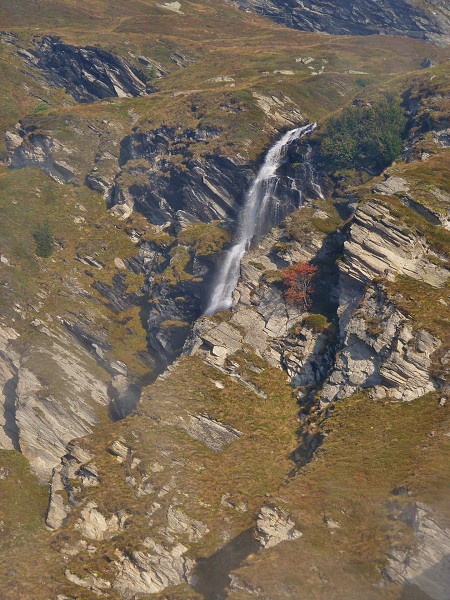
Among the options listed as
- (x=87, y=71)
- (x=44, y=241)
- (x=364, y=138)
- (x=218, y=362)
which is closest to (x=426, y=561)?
(x=218, y=362)

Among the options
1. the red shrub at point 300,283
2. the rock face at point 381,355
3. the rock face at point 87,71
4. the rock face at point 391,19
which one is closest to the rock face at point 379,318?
the rock face at point 381,355

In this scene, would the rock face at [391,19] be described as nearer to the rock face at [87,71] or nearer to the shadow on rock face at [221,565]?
the rock face at [87,71]

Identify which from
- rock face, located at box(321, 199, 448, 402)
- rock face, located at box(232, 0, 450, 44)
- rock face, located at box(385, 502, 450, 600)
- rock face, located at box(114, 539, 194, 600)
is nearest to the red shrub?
rock face, located at box(321, 199, 448, 402)

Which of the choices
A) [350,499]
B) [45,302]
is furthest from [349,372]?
[45,302]

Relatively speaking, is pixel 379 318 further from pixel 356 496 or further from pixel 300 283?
pixel 356 496

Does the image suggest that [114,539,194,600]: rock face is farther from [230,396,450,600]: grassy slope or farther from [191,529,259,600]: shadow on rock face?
[230,396,450,600]: grassy slope
